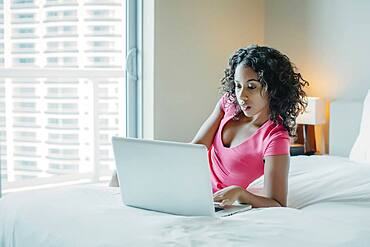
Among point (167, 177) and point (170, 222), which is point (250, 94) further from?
point (170, 222)

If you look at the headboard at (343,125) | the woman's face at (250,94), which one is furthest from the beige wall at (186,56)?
the woman's face at (250,94)

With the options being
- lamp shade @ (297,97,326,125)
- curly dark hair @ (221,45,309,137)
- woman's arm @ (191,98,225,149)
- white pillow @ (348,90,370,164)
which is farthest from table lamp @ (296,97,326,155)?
curly dark hair @ (221,45,309,137)

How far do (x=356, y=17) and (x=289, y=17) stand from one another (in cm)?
55

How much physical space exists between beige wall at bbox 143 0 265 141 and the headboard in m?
0.83

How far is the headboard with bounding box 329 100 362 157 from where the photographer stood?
3.57 metres

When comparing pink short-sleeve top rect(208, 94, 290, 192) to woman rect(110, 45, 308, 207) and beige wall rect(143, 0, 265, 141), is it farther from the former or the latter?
beige wall rect(143, 0, 265, 141)

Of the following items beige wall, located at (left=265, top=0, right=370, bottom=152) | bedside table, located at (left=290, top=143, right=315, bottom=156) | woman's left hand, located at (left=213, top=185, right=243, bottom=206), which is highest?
beige wall, located at (left=265, top=0, right=370, bottom=152)

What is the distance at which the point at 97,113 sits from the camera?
3.96 meters

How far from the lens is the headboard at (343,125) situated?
11.7 feet

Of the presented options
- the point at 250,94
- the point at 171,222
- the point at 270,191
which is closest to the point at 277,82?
the point at 250,94

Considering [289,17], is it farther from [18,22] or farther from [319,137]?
[18,22]

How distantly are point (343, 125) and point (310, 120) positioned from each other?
8.3 inches

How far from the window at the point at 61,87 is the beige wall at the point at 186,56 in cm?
18

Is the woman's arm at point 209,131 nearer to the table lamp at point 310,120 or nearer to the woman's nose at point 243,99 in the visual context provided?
the woman's nose at point 243,99
